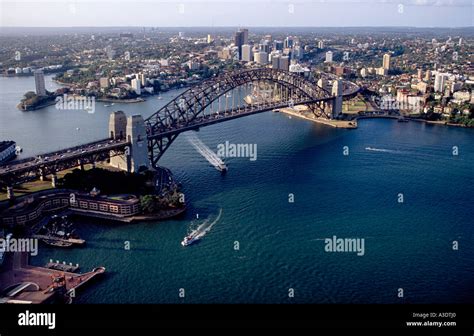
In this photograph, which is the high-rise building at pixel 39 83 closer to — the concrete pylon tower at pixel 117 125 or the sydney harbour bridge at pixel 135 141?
the sydney harbour bridge at pixel 135 141

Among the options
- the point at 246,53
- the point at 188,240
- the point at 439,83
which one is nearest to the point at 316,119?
the point at 439,83

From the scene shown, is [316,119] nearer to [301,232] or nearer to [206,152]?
[206,152]

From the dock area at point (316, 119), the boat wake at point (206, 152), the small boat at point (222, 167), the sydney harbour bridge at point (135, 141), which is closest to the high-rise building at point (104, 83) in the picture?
the dock area at point (316, 119)

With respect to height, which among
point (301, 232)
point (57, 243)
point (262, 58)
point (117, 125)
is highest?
point (262, 58)

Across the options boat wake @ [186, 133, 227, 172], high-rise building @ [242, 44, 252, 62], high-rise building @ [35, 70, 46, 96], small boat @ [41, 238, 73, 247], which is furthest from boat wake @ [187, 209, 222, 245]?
high-rise building @ [242, 44, 252, 62]

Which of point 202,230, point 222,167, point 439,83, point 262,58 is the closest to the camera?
point 202,230

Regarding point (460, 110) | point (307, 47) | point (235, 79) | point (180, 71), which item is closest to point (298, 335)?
point (235, 79)

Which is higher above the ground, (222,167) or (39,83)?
(39,83)
